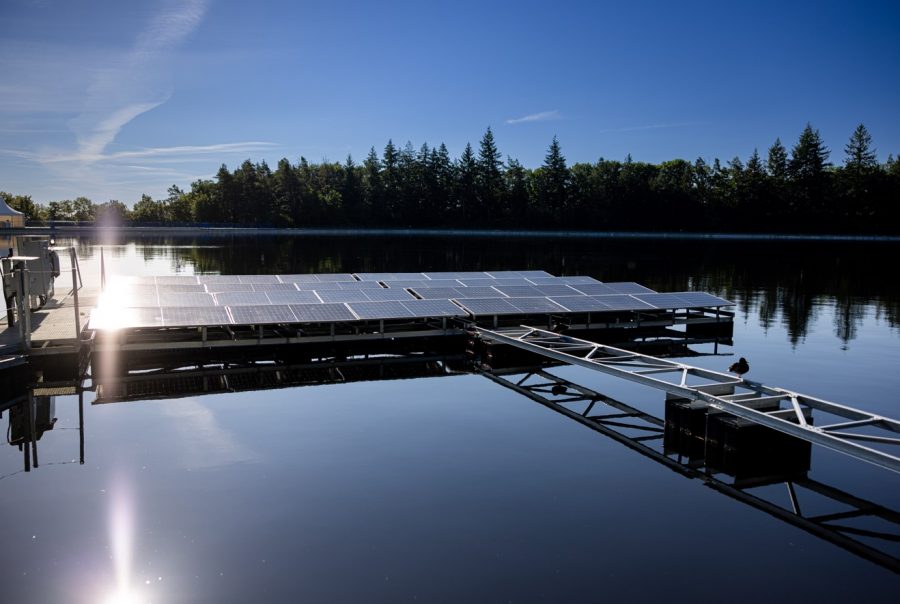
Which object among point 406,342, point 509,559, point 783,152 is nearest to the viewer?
point 509,559

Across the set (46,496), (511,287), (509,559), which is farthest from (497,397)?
(511,287)

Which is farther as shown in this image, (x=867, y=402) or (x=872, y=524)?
(x=867, y=402)

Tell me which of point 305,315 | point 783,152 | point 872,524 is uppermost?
point 783,152

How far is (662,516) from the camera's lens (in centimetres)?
1009

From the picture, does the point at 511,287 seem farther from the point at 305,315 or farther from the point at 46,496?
the point at 46,496

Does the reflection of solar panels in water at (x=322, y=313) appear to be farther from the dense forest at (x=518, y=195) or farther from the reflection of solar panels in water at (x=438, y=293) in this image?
the dense forest at (x=518, y=195)

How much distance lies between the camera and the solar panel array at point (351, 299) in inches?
819

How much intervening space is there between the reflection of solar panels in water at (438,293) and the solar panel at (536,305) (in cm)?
237

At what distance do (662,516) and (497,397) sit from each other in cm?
715

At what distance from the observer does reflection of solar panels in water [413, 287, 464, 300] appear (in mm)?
26153

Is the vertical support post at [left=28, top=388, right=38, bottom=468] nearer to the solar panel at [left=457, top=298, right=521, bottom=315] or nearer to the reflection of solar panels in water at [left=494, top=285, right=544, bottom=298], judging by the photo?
the solar panel at [left=457, top=298, right=521, bottom=315]

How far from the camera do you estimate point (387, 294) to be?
26.0 meters

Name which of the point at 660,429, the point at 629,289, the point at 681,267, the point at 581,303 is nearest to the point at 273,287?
the point at 581,303

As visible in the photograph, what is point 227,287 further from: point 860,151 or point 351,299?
point 860,151
